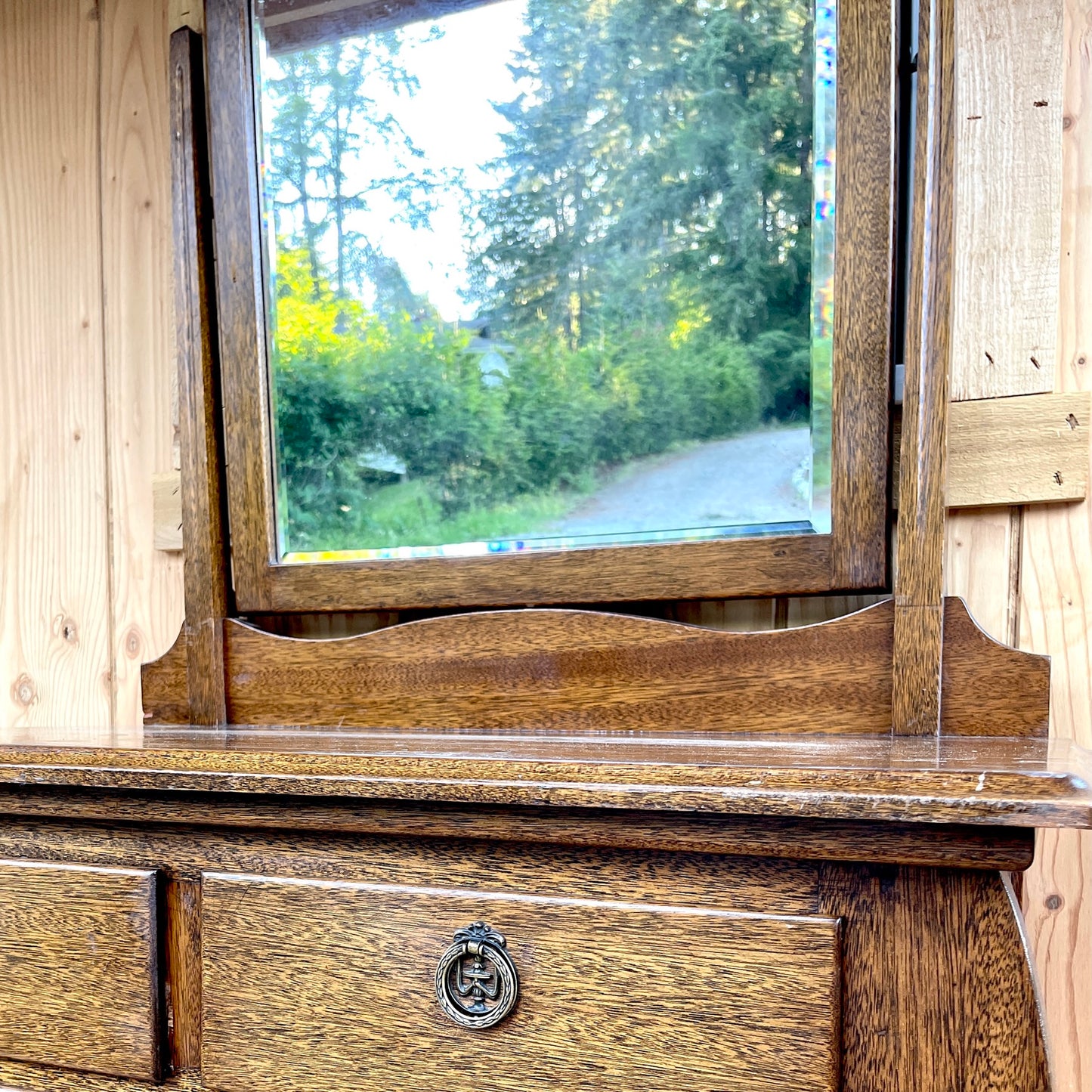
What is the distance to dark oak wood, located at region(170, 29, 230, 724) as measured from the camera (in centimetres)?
97

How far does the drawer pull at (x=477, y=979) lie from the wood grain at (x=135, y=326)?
685mm

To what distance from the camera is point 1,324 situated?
1217 millimetres

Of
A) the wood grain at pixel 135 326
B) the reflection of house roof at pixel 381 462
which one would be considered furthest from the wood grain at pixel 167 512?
the reflection of house roof at pixel 381 462

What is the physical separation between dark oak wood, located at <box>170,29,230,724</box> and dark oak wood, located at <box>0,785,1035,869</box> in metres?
0.28

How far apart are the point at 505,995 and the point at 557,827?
0.36ft

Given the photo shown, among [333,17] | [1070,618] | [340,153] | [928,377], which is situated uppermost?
[333,17]

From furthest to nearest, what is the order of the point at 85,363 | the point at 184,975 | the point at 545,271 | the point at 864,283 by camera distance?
the point at 85,363
the point at 545,271
the point at 864,283
the point at 184,975

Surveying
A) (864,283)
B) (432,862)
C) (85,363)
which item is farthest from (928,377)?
(85,363)

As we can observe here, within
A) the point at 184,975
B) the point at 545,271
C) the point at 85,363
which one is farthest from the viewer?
the point at 85,363

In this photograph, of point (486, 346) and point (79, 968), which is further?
point (486, 346)

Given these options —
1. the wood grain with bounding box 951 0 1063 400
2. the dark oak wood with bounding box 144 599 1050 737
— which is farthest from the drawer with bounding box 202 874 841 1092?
the wood grain with bounding box 951 0 1063 400

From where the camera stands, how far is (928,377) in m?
0.73

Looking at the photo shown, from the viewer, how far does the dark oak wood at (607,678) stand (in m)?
0.75

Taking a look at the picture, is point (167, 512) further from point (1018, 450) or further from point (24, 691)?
point (1018, 450)
